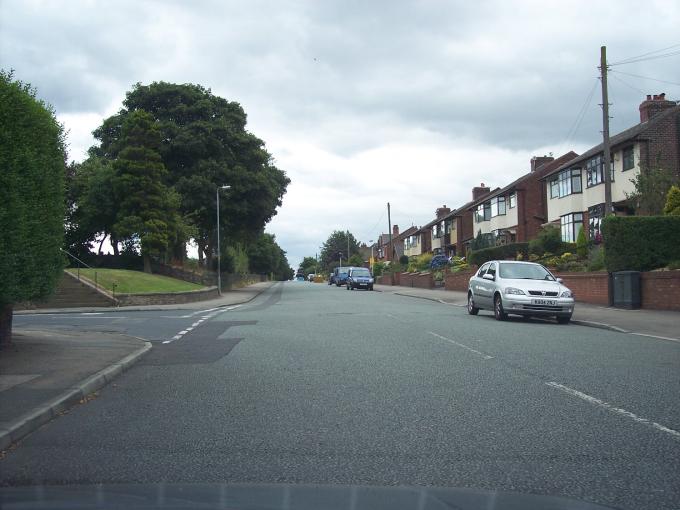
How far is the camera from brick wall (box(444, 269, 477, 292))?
3822cm

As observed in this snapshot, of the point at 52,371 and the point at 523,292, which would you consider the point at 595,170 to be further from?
the point at 52,371

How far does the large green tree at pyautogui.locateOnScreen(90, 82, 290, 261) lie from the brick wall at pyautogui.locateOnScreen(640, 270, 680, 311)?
28303 millimetres

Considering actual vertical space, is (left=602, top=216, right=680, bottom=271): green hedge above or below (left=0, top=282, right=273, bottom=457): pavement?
above

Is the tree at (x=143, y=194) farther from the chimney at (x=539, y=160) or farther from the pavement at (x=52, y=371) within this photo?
the chimney at (x=539, y=160)

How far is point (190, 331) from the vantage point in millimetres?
15453

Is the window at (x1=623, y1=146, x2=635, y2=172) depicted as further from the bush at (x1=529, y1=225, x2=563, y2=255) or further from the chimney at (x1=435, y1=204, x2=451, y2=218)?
the chimney at (x1=435, y1=204, x2=451, y2=218)

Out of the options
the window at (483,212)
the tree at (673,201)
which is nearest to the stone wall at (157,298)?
the tree at (673,201)

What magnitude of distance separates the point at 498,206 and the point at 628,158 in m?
20.4

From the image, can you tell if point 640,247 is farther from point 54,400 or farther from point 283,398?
point 54,400

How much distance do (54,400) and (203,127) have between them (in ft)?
122

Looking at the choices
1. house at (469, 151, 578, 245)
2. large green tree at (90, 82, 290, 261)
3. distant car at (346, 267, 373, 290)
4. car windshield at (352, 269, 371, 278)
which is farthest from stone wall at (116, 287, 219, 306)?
house at (469, 151, 578, 245)

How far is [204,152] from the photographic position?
42531 millimetres

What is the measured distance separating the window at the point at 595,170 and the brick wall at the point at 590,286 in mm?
14033

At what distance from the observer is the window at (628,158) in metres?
35.0
